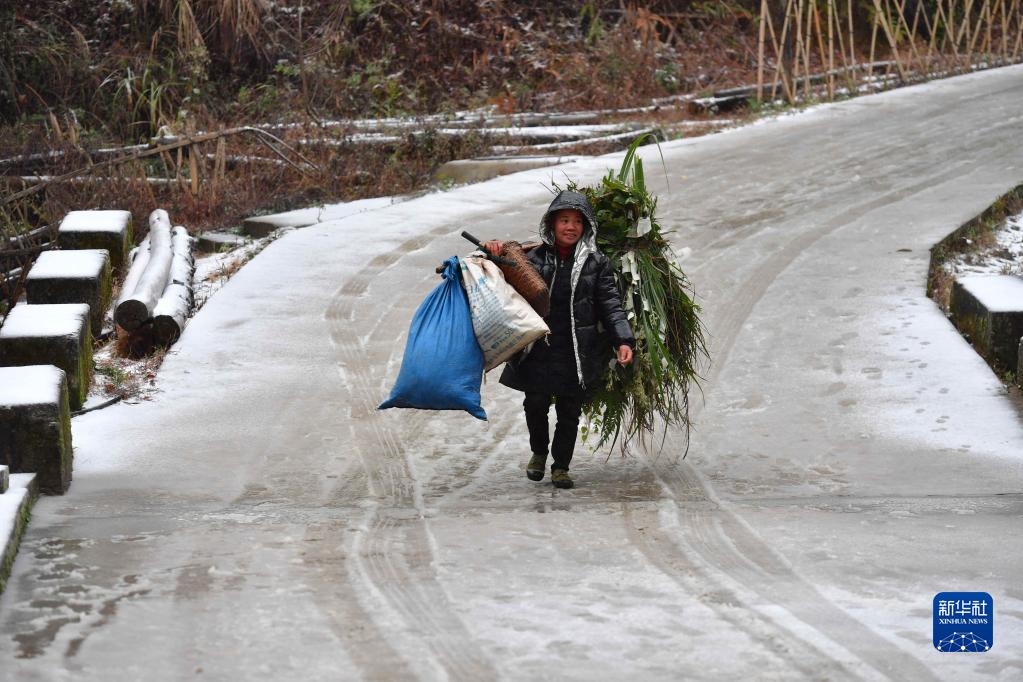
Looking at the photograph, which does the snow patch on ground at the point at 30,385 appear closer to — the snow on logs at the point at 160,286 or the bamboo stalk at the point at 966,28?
the snow on logs at the point at 160,286

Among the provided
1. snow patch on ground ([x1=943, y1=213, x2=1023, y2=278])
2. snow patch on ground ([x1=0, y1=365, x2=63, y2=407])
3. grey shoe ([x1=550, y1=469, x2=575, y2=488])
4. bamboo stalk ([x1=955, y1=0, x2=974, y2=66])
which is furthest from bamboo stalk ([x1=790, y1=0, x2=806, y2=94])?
snow patch on ground ([x1=0, y1=365, x2=63, y2=407])

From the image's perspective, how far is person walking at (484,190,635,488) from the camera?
6359mm

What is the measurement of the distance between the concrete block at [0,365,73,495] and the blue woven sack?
1.67m

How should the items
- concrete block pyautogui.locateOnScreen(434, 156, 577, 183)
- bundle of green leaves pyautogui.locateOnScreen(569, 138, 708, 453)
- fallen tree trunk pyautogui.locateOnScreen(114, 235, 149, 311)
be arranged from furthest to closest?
concrete block pyautogui.locateOnScreen(434, 156, 577, 183)
fallen tree trunk pyautogui.locateOnScreen(114, 235, 149, 311)
bundle of green leaves pyautogui.locateOnScreen(569, 138, 708, 453)

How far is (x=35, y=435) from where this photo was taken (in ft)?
20.6

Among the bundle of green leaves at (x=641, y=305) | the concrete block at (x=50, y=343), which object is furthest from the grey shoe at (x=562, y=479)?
the concrete block at (x=50, y=343)

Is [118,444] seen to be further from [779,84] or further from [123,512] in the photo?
[779,84]

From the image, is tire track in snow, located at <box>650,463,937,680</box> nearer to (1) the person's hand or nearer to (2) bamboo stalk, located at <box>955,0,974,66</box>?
(1) the person's hand

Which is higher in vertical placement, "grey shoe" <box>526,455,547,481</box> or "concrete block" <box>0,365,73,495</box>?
"concrete block" <box>0,365,73,495</box>

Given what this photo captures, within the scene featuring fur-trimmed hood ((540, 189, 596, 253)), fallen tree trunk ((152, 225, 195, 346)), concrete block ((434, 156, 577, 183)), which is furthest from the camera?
concrete block ((434, 156, 577, 183))

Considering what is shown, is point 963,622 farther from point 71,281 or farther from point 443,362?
point 71,281

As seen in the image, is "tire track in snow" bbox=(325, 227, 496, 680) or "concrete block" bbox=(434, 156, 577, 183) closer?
"tire track in snow" bbox=(325, 227, 496, 680)

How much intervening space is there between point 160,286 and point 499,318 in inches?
189

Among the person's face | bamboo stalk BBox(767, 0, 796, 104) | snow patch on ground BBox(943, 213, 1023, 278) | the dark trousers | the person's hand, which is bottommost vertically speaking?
snow patch on ground BBox(943, 213, 1023, 278)
